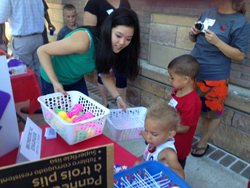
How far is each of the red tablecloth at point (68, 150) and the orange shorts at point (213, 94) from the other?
1.46m

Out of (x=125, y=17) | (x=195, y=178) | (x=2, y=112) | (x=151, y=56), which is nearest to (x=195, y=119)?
(x=195, y=178)

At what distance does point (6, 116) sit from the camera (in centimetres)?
103

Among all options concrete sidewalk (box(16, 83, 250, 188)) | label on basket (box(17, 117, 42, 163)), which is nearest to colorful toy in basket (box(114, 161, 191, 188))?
label on basket (box(17, 117, 42, 163))

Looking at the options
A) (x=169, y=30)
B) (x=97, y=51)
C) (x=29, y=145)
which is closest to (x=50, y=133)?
(x=29, y=145)

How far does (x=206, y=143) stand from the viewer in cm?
279

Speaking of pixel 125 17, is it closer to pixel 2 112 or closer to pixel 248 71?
pixel 2 112

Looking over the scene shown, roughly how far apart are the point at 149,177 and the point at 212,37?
1693 millimetres

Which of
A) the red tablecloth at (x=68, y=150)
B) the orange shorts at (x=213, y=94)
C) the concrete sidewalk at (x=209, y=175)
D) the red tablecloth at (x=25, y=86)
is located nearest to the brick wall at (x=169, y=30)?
the orange shorts at (x=213, y=94)

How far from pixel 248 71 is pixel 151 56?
4.85 feet

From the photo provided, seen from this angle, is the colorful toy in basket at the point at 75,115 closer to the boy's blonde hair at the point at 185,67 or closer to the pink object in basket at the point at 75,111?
the pink object in basket at the point at 75,111

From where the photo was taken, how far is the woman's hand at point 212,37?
2205mm

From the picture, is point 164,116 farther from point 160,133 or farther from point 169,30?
point 169,30

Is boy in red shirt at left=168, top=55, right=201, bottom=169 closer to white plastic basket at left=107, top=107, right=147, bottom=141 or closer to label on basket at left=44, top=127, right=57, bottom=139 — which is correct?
white plastic basket at left=107, top=107, right=147, bottom=141

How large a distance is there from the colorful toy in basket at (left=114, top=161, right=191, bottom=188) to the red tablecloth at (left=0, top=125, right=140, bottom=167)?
8.2 inches
